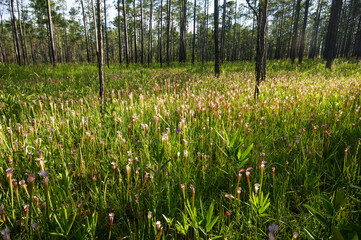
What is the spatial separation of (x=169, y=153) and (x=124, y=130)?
0.96 metres

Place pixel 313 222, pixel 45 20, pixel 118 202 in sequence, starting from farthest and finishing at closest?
pixel 45 20 < pixel 118 202 < pixel 313 222

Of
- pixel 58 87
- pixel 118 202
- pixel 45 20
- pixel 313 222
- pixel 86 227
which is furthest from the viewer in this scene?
pixel 45 20

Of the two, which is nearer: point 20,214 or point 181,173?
point 20,214

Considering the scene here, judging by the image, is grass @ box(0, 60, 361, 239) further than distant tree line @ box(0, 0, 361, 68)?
No

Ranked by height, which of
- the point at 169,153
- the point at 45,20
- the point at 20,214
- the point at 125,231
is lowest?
the point at 125,231

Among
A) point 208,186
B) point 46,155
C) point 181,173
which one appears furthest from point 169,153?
point 46,155

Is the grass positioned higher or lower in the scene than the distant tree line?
lower

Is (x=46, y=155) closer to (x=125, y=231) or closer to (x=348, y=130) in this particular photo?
(x=125, y=231)

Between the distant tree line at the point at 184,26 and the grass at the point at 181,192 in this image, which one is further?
the distant tree line at the point at 184,26

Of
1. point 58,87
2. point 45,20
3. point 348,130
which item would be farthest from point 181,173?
point 45,20

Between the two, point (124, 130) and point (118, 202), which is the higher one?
point (124, 130)

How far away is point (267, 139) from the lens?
2.40m

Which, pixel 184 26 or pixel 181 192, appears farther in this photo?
pixel 184 26

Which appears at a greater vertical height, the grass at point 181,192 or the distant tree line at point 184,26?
the distant tree line at point 184,26
